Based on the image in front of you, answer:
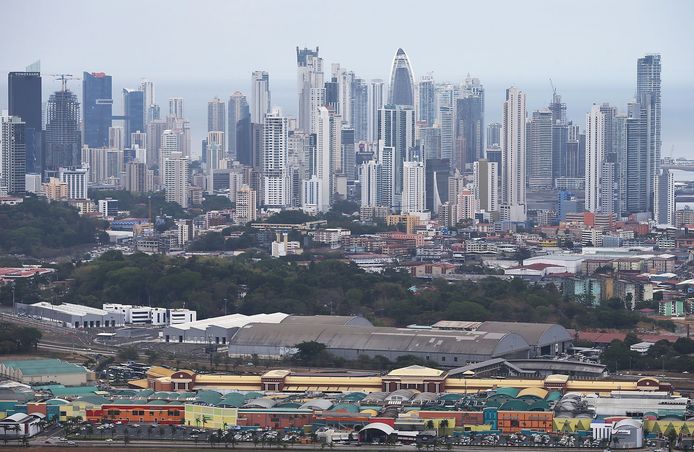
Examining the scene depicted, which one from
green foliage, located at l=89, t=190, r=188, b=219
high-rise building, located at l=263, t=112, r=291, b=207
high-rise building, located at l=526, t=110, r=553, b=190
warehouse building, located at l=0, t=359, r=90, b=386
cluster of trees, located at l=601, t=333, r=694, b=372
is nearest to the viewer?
warehouse building, located at l=0, t=359, r=90, b=386

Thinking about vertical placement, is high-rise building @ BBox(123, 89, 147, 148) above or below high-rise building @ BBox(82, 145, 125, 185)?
above

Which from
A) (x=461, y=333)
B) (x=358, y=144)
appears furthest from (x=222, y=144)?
(x=461, y=333)

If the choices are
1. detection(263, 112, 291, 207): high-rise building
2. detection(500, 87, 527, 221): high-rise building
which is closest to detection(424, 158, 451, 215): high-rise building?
detection(500, 87, 527, 221): high-rise building

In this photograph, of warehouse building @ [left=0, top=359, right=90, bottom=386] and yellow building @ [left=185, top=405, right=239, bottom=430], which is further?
warehouse building @ [left=0, top=359, right=90, bottom=386]

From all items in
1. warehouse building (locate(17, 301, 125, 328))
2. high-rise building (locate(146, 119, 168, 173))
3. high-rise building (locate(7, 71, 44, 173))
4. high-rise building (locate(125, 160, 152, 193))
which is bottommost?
warehouse building (locate(17, 301, 125, 328))

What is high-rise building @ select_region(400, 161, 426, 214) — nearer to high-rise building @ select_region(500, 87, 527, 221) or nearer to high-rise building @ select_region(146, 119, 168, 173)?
high-rise building @ select_region(500, 87, 527, 221)

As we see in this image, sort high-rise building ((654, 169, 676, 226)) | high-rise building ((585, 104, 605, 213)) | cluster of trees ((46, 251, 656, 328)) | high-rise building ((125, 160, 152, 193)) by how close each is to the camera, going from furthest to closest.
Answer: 1. high-rise building ((125, 160, 152, 193))
2. high-rise building ((585, 104, 605, 213))
3. high-rise building ((654, 169, 676, 226))
4. cluster of trees ((46, 251, 656, 328))

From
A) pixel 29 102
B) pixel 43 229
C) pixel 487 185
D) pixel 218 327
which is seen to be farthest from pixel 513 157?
pixel 218 327
